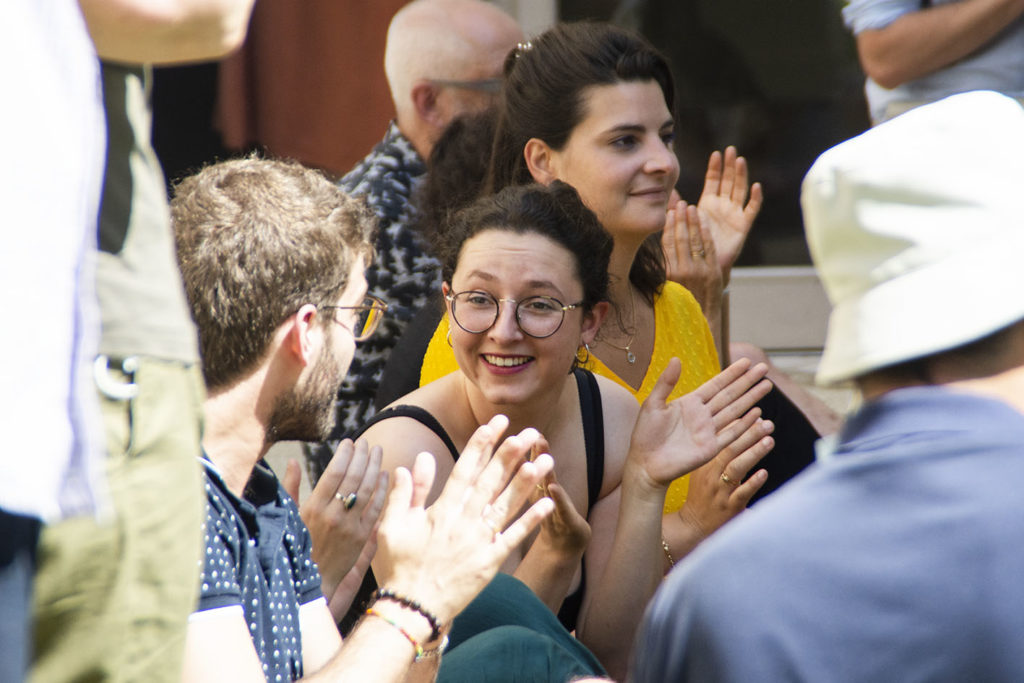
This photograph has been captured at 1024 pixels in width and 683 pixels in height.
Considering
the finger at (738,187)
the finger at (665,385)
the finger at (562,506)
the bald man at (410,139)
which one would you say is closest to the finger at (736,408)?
the finger at (665,385)

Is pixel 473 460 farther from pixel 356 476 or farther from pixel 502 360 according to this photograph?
pixel 502 360

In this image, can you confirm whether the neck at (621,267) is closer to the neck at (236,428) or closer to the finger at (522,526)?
the finger at (522,526)

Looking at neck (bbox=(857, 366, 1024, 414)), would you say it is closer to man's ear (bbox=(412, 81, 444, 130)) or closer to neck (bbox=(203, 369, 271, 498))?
neck (bbox=(203, 369, 271, 498))

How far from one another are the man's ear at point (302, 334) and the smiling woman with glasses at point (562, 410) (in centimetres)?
60

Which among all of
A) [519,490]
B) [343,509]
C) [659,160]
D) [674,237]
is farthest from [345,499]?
[674,237]

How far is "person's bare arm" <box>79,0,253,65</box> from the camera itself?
3.09 feet

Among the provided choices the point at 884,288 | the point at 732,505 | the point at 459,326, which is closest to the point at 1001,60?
the point at 732,505

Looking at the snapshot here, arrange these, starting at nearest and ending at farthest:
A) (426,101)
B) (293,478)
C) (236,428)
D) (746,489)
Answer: (236,428), (293,478), (746,489), (426,101)

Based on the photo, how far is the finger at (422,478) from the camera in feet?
5.27

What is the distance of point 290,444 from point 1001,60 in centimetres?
267

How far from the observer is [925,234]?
939mm

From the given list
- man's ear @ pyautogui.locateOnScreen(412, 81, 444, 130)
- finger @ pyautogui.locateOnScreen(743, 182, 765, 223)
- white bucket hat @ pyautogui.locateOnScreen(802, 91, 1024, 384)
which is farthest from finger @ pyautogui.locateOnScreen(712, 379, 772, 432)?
man's ear @ pyautogui.locateOnScreen(412, 81, 444, 130)

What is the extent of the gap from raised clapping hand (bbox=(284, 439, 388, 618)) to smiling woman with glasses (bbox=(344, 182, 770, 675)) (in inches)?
10.4

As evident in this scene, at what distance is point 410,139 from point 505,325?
1277 mm
